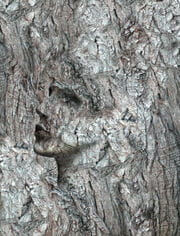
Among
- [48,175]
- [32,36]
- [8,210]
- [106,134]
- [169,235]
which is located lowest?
[169,235]

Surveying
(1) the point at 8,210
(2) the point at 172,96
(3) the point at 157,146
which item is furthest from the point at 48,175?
(2) the point at 172,96

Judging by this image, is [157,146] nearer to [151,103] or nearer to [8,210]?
[151,103]

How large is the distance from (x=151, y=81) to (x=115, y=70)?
0.54ft

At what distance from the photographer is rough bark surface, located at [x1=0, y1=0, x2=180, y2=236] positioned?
204 centimetres

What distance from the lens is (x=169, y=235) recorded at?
2102mm

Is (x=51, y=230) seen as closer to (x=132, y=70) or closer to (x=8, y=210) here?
(x=8, y=210)

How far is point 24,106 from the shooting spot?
207 centimetres

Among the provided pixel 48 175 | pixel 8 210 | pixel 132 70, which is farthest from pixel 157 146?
pixel 8 210

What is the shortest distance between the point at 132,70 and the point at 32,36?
1.53ft

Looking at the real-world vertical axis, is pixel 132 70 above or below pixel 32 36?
below

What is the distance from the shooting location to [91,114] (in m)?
2.04

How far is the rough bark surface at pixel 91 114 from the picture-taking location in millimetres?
2039

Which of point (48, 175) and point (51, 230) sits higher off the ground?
point (48, 175)

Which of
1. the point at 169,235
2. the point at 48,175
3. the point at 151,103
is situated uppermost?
the point at 151,103
